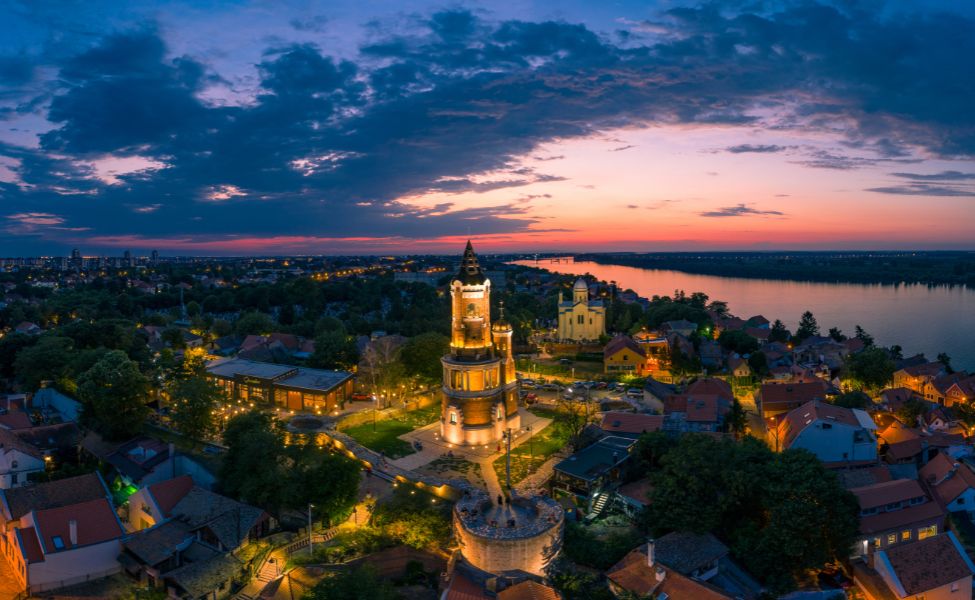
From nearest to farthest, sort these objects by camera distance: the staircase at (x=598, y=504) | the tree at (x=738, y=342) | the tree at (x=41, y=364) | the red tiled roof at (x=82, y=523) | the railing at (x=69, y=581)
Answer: the railing at (x=69, y=581) → the red tiled roof at (x=82, y=523) → the staircase at (x=598, y=504) → the tree at (x=41, y=364) → the tree at (x=738, y=342)

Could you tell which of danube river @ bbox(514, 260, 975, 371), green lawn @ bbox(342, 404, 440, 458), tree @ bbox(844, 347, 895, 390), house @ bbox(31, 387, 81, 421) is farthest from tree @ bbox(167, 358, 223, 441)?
danube river @ bbox(514, 260, 975, 371)

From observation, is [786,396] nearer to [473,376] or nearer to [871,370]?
[871,370]

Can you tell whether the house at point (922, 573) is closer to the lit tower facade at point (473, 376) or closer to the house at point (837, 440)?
the house at point (837, 440)

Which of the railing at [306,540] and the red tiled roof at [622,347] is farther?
the red tiled roof at [622,347]

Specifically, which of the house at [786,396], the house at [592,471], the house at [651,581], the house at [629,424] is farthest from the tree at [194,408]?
the house at [786,396]

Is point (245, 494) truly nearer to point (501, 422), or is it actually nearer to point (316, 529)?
point (316, 529)

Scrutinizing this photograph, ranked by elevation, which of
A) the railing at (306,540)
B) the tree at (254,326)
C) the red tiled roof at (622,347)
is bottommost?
the railing at (306,540)
